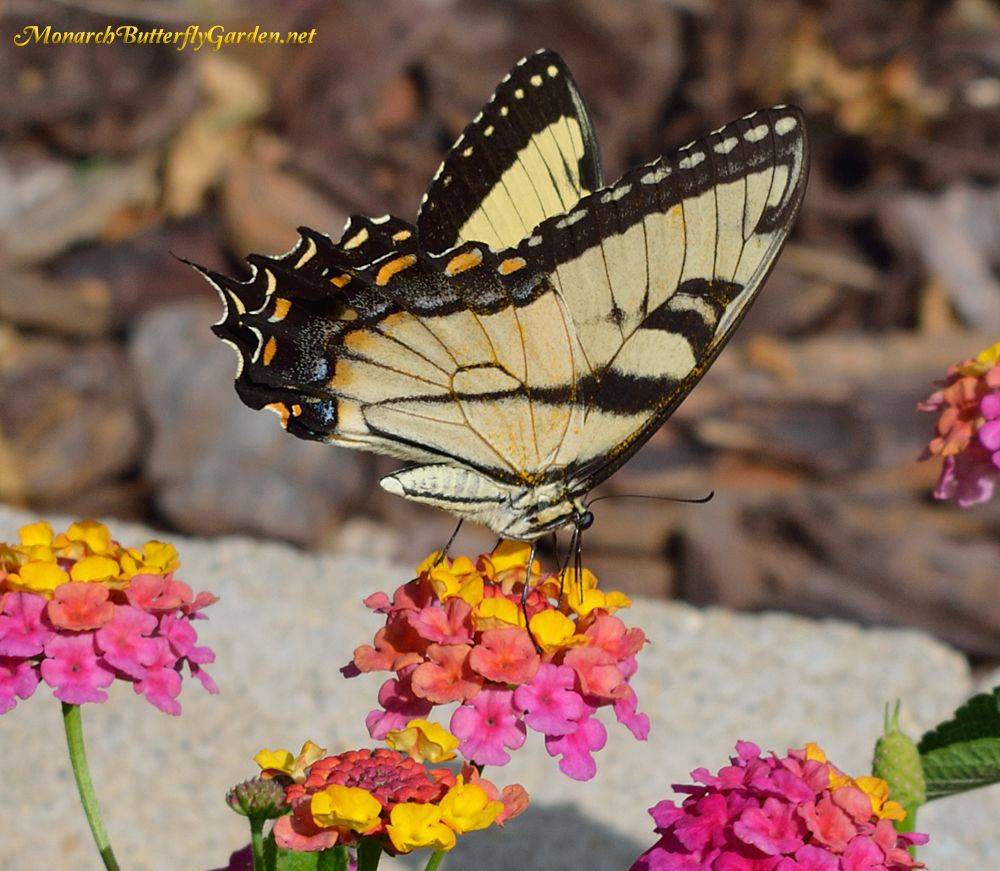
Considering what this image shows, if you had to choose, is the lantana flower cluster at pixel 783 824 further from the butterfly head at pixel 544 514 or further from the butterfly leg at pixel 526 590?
the butterfly head at pixel 544 514

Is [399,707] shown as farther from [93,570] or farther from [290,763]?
[93,570]

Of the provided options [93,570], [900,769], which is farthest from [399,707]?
[900,769]

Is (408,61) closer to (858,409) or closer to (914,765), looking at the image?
(858,409)

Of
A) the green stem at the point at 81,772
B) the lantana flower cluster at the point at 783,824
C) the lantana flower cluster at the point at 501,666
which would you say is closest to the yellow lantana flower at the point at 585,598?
the lantana flower cluster at the point at 501,666

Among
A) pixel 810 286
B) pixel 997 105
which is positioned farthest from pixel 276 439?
pixel 997 105

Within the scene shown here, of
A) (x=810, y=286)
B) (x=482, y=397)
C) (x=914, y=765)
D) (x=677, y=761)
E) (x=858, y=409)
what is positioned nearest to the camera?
(x=914, y=765)

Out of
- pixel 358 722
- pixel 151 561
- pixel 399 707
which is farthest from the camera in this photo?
pixel 358 722
